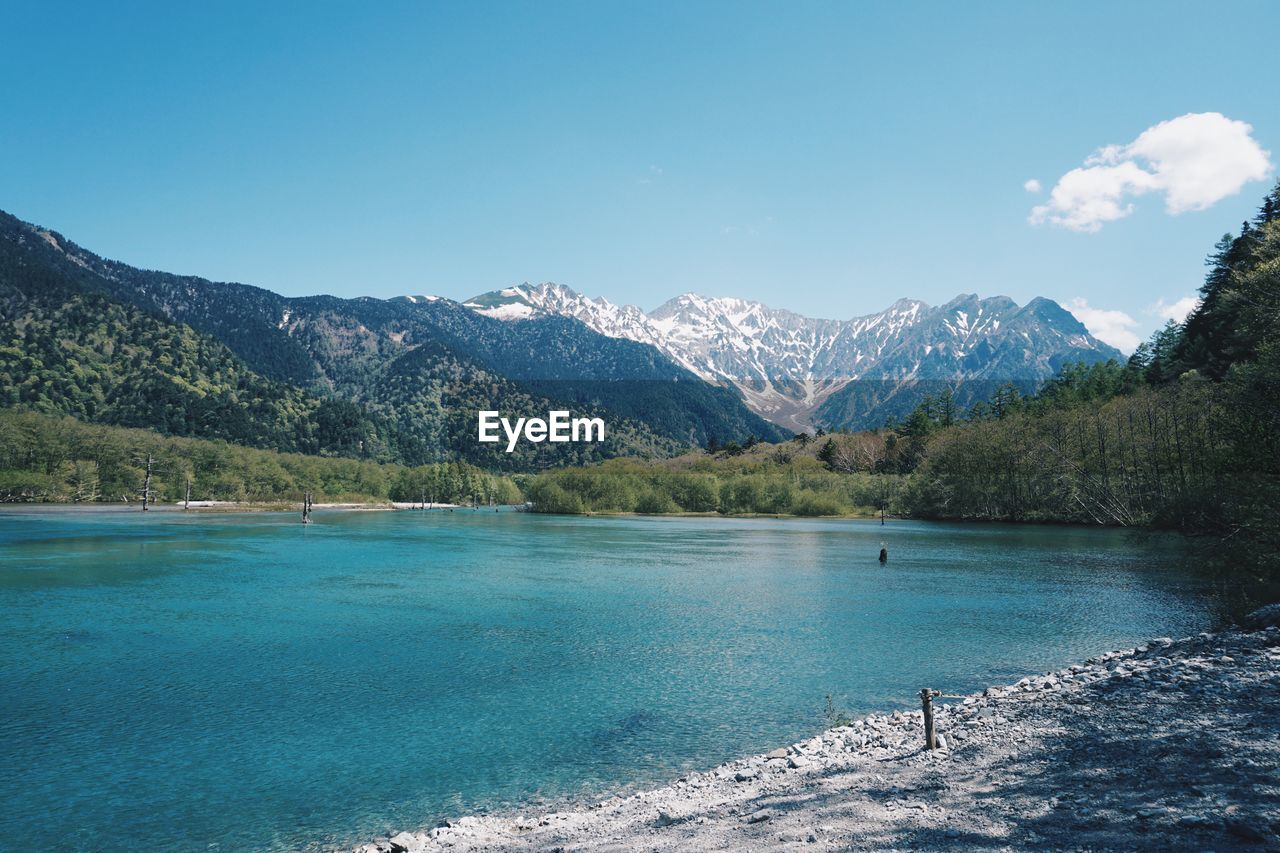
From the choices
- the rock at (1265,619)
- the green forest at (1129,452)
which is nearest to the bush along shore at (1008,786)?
the rock at (1265,619)

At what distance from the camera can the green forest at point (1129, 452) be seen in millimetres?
37125

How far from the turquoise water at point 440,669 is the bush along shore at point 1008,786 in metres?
2.71

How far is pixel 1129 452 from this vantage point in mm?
92438

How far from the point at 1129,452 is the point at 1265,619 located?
80.5 m

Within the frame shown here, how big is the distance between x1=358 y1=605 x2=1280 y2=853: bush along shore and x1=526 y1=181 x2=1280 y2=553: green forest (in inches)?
986

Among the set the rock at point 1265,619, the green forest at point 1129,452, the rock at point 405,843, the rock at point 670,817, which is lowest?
the rock at point 405,843

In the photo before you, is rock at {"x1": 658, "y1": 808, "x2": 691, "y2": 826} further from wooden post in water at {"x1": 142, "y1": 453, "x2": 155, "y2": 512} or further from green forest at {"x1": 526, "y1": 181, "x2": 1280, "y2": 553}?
wooden post in water at {"x1": 142, "y1": 453, "x2": 155, "y2": 512}

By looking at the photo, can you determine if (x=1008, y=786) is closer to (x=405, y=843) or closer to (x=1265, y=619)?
(x=405, y=843)

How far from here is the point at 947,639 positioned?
33000mm

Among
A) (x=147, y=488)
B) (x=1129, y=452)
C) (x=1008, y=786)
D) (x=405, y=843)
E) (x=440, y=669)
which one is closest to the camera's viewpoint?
Answer: (x=1008, y=786)

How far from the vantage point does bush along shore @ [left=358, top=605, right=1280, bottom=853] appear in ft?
31.4

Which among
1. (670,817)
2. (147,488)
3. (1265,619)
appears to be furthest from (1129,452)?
(147,488)

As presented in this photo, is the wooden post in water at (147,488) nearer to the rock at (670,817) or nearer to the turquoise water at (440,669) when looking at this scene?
the turquoise water at (440,669)

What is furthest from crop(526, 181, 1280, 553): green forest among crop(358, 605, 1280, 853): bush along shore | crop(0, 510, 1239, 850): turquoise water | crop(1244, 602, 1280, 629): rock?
crop(358, 605, 1280, 853): bush along shore
